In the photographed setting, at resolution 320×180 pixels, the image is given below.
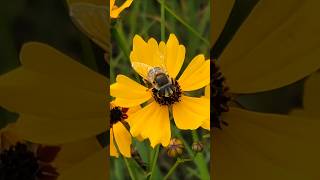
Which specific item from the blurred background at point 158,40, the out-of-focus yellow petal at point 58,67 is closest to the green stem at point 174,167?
the blurred background at point 158,40

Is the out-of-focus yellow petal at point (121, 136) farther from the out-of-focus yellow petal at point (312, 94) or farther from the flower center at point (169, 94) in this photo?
the out-of-focus yellow petal at point (312, 94)

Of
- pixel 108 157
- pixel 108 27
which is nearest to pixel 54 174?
pixel 108 157

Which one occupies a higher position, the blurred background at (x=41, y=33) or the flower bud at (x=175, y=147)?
the blurred background at (x=41, y=33)

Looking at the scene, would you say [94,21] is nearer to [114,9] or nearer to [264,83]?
[114,9]

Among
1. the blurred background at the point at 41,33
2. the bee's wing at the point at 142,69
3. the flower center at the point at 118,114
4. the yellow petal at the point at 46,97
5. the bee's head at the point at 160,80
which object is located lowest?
the flower center at the point at 118,114

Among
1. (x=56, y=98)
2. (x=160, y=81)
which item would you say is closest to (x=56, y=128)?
(x=56, y=98)
